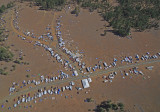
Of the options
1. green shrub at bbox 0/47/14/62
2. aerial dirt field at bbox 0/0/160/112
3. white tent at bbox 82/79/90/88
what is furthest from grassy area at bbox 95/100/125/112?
green shrub at bbox 0/47/14/62

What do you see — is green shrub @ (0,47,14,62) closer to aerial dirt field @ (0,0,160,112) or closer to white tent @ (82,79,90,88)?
aerial dirt field @ (0,0,160,112)

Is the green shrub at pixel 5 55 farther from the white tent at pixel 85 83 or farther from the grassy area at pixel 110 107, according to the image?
the grassy area at pixel 110 107

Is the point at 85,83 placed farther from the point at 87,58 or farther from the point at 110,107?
the point at 87,58

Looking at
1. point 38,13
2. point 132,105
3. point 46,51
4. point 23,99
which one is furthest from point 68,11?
point 132,105

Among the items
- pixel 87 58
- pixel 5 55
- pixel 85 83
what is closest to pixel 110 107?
pixel 85 83

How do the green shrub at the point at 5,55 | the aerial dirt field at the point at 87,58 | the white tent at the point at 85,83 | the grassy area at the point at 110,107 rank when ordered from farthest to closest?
1. the green shrub at the point at 5,55
2. the white tent at the point at 85,83
3. the aerial dirt field at the point at 87,58
4. the grassy area at the point at 110,107

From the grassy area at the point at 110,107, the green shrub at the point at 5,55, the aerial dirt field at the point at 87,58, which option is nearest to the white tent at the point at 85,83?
the aerial dirt field at the point at 87,58

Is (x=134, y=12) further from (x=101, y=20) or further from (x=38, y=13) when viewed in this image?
(x=38, y=13)

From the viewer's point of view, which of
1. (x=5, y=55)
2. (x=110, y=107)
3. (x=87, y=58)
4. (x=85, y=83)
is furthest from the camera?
(x=87, y=58)

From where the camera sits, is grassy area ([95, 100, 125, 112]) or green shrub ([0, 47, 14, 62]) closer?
grassy area ([95, 100, 125, 112])

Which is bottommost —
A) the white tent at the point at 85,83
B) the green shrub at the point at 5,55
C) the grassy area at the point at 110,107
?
the grassy area at the point at 110,107
